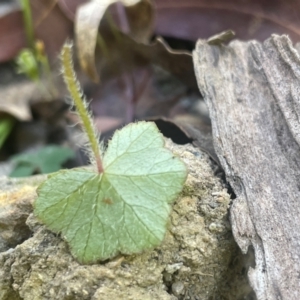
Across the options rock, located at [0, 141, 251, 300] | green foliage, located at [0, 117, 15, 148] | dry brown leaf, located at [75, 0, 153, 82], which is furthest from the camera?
green foliage, located at [0, 117, 15, 148]

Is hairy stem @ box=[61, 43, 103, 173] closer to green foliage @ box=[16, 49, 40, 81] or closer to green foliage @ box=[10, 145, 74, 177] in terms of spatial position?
green foliage @ box=[10, 145, 74, 177]

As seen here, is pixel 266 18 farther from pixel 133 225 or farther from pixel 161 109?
pixel 133 225

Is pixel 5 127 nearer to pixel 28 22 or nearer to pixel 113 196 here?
pixel 28 22

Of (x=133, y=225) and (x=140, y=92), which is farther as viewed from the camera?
(x=140, y=92)

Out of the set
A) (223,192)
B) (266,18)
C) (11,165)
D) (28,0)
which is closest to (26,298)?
(223,192)

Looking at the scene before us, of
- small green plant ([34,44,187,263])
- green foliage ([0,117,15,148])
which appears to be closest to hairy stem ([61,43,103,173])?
small green plant ([34,44,187,263])
